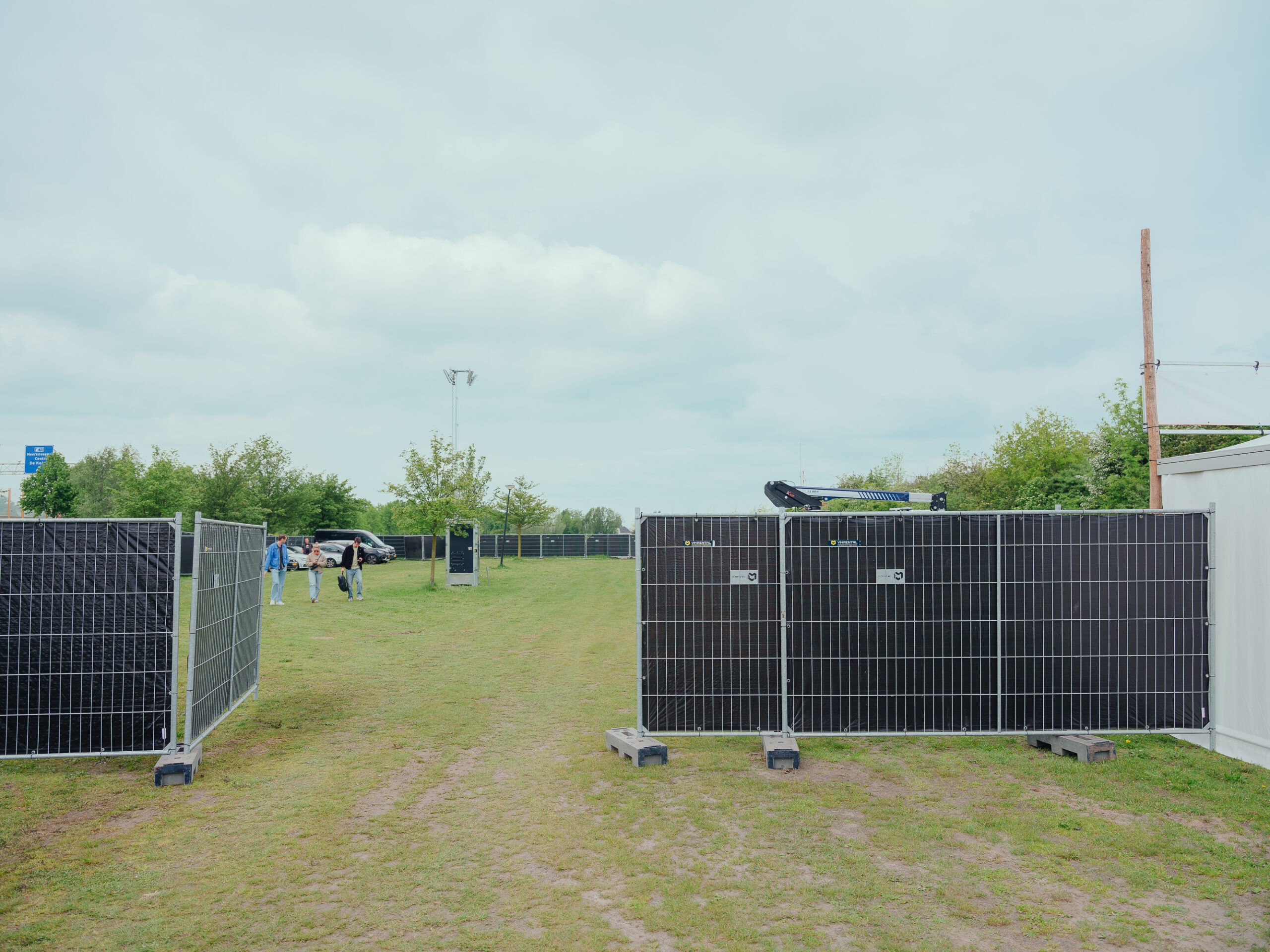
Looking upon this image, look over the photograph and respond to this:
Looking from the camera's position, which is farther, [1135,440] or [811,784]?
[1135,440]

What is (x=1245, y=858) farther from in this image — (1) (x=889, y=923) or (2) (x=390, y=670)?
(2) (x=390, y=670)

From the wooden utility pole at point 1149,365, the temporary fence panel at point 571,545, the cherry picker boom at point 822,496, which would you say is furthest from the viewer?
the temporary fence panel at point 571,545

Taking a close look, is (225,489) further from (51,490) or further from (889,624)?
(889,624)

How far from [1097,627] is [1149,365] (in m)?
9.60

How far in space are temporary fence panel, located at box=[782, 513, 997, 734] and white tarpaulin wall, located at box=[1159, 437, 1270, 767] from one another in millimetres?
2405

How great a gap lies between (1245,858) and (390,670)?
35.4 feet

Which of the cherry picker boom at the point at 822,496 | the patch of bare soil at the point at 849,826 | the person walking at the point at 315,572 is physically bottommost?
the patch of bare soil at the point at 849,826

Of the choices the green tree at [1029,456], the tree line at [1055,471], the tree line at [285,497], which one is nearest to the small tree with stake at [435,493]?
the tree line at [285,497]

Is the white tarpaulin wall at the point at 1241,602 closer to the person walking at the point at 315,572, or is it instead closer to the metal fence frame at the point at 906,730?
the metal fence frame at the point at 906,730

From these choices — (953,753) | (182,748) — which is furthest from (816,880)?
(182,748)

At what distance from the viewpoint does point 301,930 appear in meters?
4.27

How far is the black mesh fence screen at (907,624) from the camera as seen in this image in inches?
302

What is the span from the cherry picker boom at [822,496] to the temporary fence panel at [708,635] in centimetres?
414

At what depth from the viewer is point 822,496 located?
1320 centimetres
